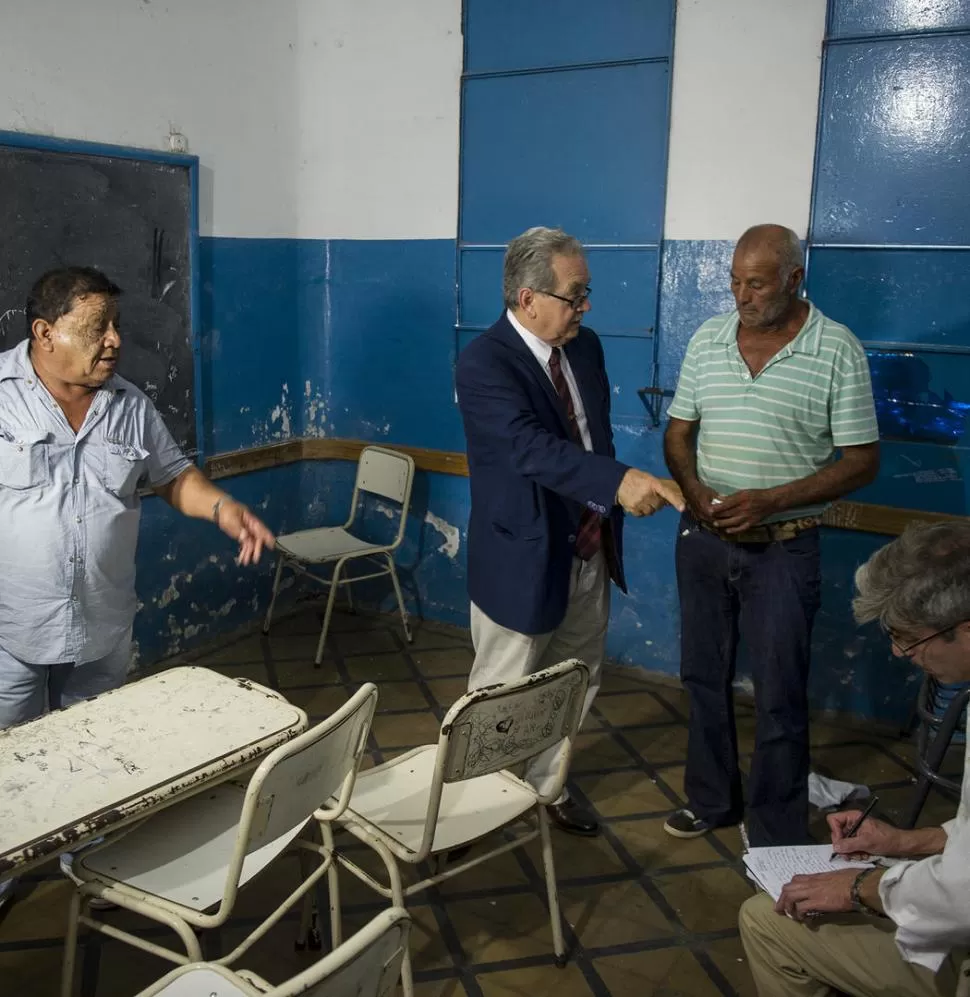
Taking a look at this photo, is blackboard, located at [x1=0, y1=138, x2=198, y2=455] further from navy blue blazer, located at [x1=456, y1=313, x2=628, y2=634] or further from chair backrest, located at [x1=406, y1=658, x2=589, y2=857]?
chair backrest, located at [x1=406, y1=658, x2=589, y2=857]

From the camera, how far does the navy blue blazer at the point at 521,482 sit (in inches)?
101

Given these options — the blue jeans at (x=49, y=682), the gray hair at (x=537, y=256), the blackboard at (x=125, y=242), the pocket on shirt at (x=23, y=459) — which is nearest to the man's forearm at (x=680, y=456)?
the gray hair at (x=537, y=256)

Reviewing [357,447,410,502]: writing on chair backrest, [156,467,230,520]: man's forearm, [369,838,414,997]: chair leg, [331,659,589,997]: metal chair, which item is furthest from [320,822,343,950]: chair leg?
[357,447,410,502]: writing on chair backrest

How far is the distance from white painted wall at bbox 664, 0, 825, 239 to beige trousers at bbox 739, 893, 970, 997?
2.54m

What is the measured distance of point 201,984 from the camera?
1.59 m

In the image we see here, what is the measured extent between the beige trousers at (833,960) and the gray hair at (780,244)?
5.47 feet

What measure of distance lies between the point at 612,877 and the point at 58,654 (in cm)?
166

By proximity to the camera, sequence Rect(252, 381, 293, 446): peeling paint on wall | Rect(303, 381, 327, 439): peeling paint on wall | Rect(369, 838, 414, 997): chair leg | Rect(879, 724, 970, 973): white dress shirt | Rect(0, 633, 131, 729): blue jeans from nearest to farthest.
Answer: Rect(879, 724, 970, 973): white dress shirt
Rect(369, 838, 414, 997): chair leg
Rect(0, 633, 131, 729): blue jeans
Rect(252, 381, 293, 446): peeling paint on wall
Rect(303, 381, 327, 439): peeling paint on wall

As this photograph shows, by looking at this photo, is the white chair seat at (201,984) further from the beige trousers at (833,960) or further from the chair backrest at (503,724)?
the beige trousers at (833,960)

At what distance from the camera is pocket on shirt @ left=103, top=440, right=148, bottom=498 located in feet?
8.01

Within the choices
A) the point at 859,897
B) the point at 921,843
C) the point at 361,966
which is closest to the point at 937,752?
the point at 921,843

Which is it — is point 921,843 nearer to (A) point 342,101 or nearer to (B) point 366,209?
(B) point 366,209

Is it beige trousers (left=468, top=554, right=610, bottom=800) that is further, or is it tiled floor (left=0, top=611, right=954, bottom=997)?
beige trousers (left=468, top=554, right=610, bottom=800)

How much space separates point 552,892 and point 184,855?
0.91m
